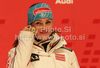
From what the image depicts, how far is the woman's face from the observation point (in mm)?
1442

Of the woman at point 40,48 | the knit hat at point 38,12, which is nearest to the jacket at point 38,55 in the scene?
the woman at point 40,48

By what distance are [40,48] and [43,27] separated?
18 centimetres

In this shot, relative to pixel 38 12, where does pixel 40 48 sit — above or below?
below

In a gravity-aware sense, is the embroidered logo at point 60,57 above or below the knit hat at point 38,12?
below

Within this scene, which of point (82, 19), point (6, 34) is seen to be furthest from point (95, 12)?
point (6, 34)

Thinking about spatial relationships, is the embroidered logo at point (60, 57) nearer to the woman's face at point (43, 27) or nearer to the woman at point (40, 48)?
the woman at point (40, 48)

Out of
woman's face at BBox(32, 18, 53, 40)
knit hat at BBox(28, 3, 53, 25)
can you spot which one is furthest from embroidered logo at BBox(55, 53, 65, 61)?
knit hat at BBox(28, 3, 53, 25)

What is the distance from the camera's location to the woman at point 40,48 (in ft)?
4.40

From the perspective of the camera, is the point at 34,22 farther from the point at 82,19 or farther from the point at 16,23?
the point at 82,19

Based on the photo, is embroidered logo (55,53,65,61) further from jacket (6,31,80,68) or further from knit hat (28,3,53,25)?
knit hat (28,3,53,25)

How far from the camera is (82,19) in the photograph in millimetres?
2059

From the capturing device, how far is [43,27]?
1.44 meters

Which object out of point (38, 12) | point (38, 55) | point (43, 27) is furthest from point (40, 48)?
point (38, 12)

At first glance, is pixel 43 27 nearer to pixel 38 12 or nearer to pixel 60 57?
pixel 38 12
